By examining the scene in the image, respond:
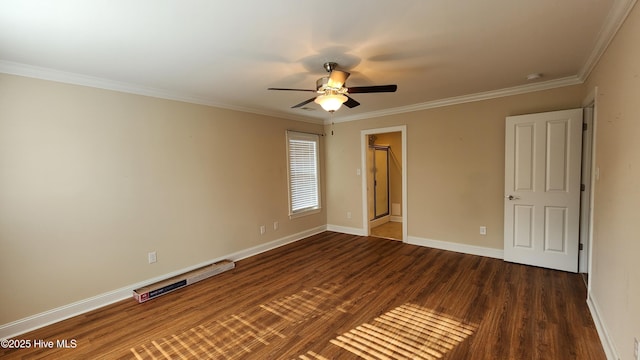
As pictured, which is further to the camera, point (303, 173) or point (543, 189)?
point (303, 173)

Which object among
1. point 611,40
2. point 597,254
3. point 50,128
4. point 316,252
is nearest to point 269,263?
point 316,252

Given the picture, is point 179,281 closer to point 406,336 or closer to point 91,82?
point 91,82

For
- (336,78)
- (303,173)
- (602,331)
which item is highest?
(336,78)

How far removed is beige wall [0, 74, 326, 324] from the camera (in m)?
2.50

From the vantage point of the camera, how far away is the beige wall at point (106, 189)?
8.21 ft

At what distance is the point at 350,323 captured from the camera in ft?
8.29

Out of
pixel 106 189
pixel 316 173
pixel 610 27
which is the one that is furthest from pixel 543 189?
pixel 106 189

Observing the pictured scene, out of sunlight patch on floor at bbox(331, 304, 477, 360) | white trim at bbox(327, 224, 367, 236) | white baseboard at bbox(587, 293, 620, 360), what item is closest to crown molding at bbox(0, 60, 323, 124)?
white trim at bbox(327, 224, 367, 236)

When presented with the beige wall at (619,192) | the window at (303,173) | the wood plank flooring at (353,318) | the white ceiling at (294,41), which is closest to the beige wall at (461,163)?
the white ceiling at (294,41)

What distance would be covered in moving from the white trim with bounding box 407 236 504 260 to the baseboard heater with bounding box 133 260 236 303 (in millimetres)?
3107

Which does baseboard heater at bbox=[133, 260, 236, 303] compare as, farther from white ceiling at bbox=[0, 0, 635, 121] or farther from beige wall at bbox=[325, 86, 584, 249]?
beige wall at bbox=[325, 86, 584, 249]

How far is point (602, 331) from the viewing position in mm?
2162

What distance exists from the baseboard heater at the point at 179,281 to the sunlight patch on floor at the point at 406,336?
212cm

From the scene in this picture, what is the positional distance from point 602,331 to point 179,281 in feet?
13.6
